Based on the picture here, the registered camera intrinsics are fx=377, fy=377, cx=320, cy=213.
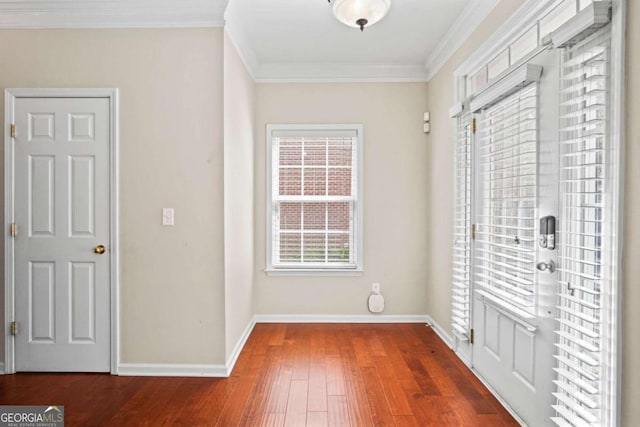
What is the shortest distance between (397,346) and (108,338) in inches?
93.2

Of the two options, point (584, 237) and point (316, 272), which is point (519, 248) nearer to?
point (584, 237)

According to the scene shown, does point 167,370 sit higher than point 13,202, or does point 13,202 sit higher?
point 13,202

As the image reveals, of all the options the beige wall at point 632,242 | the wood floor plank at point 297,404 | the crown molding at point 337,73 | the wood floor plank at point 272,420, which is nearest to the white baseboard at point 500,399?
the beige wall at point 632,242

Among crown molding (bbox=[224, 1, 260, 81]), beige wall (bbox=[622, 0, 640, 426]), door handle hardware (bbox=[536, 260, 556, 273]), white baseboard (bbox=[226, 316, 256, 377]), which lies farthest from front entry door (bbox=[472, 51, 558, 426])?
crown molding (bbox=[224, 1, 260, 81])

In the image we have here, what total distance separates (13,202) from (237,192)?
1631 millimetres

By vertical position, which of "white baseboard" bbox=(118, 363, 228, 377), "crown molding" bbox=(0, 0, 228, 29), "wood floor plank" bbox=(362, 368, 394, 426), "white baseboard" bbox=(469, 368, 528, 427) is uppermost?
"crown molding" bbox=(0, 0, 228, 29)

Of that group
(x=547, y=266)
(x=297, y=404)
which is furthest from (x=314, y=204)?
(x=547, y=266)

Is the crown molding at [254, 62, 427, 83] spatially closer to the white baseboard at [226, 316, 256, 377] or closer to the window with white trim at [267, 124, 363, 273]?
the window with white trim at [267, 124, 363, 273]

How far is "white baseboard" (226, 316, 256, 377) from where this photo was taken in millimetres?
2896

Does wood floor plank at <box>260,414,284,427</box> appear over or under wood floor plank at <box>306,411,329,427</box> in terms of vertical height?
under

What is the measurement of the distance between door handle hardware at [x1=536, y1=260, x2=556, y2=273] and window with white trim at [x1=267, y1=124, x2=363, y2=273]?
2237 mm

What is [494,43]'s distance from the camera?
8.41 feet

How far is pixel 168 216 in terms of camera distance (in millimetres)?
2801

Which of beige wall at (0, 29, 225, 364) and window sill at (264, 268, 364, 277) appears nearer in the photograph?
beige wall at (0, 29, 225, 364)
